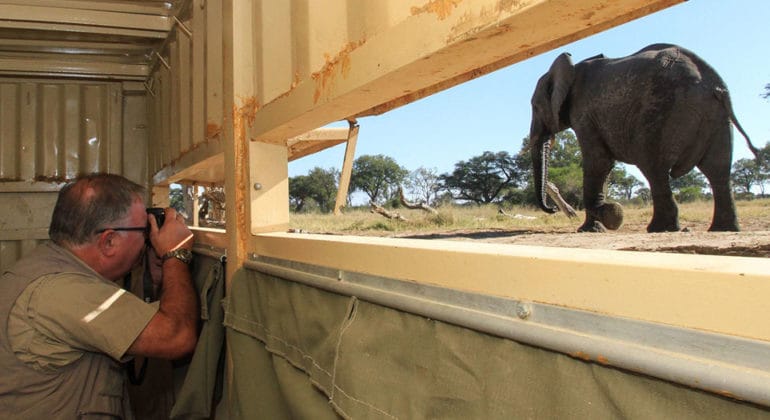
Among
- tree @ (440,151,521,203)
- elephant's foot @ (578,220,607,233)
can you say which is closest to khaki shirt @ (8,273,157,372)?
elephant's foot @ (578,220,607,233)

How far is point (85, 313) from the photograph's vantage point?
1.69m

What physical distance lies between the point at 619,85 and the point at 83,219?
791 centimetres

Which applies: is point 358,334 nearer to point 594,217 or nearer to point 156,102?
point 156,102

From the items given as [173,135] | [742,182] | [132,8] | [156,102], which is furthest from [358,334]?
[742,182]

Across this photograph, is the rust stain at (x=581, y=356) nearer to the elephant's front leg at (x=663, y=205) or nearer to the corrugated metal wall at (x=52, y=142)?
the corrugated metal wall at (x=52, y=142)

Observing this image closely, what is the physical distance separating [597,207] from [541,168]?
1.13m

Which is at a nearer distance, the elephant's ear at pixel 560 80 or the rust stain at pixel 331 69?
the rust stain at pixel 331 69

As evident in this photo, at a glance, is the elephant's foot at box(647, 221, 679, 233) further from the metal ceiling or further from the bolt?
the bolt

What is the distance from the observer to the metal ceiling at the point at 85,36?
2.78 m

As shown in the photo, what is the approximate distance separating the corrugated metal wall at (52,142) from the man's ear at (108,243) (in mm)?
2151

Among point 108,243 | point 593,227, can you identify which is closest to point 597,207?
point 593,227

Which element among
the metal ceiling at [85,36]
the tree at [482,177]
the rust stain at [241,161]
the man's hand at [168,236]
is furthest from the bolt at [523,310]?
the tree at [482,177]

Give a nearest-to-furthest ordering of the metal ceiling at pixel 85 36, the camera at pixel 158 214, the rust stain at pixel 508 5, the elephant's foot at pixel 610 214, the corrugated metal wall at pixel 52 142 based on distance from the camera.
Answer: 1. the rust stain at pixel 508 5
2. the camera at pixel 158 214
3. the metal ceiling at pixel 85 36
4. the corrugated metal wall at pixel 52 142
5. the elephant's foot at pixel 610 214

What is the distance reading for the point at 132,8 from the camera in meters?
2.93
